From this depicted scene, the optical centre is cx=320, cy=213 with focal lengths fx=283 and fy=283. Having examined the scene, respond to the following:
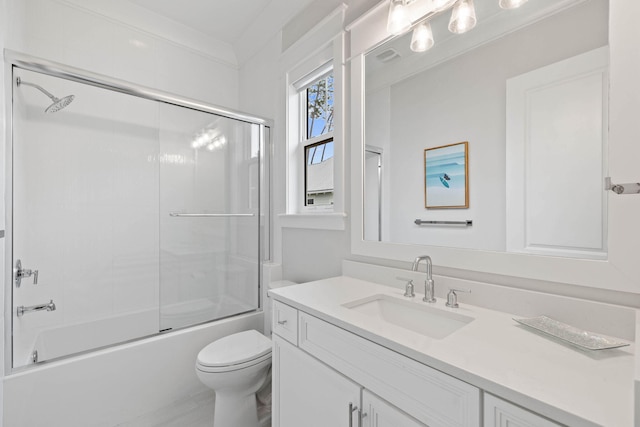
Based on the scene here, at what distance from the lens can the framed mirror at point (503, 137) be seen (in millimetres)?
843

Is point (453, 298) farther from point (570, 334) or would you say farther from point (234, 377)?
point (234, 377)

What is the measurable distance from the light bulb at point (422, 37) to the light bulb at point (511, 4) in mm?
276

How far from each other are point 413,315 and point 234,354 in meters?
0.96

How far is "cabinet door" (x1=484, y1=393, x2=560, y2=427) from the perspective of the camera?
21.0 inches

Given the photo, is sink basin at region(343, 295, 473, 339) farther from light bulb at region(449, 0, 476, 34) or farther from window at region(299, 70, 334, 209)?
light bulb at region(449, 0, 476, 34)

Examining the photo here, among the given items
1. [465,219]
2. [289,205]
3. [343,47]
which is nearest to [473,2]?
[343,47]

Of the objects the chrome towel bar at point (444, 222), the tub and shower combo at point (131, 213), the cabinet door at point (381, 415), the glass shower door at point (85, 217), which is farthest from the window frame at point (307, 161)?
the glass shower door at point (85, 217)

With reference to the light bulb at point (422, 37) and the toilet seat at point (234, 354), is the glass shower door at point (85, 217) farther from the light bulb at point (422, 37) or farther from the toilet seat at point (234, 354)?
the light bulb at point (422, 37)

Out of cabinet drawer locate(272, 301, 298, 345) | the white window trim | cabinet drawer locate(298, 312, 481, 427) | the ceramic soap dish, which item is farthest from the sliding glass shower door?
the ceramic soap dish

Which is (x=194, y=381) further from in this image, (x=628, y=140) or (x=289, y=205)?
(x=628, y=140)

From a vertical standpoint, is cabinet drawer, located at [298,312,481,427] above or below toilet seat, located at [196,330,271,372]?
above

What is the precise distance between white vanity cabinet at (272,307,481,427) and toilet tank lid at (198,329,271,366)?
0.30 meters

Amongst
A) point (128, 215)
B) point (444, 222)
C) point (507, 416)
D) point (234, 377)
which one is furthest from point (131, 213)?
point (507, 416)

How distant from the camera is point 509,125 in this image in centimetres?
101
